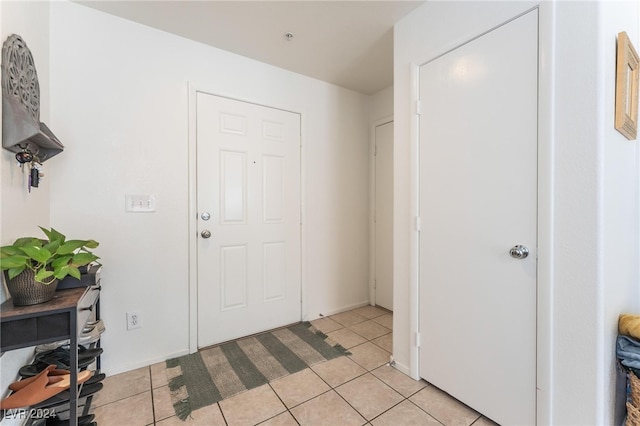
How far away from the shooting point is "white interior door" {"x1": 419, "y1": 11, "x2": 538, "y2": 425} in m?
1.29

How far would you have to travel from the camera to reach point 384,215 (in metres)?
3.02

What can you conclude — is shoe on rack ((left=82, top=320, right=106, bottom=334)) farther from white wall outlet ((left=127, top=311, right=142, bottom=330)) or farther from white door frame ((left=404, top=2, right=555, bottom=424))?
white door frame ((left=404, top=2, right=555, bottom=424))

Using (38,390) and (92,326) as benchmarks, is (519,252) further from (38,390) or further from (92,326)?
(92,326)

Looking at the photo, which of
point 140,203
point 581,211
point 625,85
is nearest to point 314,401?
point 581,211

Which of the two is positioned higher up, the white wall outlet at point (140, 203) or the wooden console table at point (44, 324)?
the white wall outlet at point (140, 203)

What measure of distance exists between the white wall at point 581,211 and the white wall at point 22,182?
230cm

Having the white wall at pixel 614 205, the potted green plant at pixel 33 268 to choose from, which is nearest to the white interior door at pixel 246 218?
the potted green plant at pixel 33 268

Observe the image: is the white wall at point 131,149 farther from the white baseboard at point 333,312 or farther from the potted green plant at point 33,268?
the white baseboard at point 333,312

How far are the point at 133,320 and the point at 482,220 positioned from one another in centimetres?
233

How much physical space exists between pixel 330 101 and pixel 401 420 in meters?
2.70

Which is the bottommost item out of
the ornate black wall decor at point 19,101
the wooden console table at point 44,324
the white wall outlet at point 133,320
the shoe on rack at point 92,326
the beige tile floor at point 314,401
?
the beige tile floor at point 314,401

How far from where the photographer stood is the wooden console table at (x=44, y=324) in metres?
0.98

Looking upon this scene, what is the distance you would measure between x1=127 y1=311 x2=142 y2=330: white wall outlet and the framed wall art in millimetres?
2885

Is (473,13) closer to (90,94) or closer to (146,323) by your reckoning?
(90,94)
